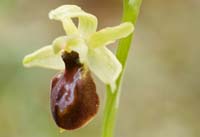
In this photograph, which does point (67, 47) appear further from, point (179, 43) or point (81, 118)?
point (179, 43)

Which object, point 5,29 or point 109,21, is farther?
point 109,21

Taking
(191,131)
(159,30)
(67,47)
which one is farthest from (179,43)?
(67,47)

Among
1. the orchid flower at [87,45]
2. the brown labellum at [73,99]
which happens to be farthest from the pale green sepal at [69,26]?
the brown labellum at [73,99]

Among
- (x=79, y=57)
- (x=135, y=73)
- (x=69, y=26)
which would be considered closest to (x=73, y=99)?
(x=79, y=57)

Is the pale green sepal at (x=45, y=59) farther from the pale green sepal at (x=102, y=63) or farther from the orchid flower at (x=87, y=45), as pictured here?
the pale green sepal at (x=102, y=63)

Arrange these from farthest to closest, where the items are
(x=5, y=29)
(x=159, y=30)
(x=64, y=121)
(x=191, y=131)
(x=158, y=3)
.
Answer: (x=158, y=3), (x=159, y=30), (x=5, y=29), (x=191, y=131), (x=64, y=121)

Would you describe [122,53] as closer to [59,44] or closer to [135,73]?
[59,44]

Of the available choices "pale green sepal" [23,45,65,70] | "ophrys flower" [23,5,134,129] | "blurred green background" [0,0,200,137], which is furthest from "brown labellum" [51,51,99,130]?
"blurred green background" [0,0,200,137]

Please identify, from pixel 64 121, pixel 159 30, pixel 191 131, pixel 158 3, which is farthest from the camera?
pixel 158 3
